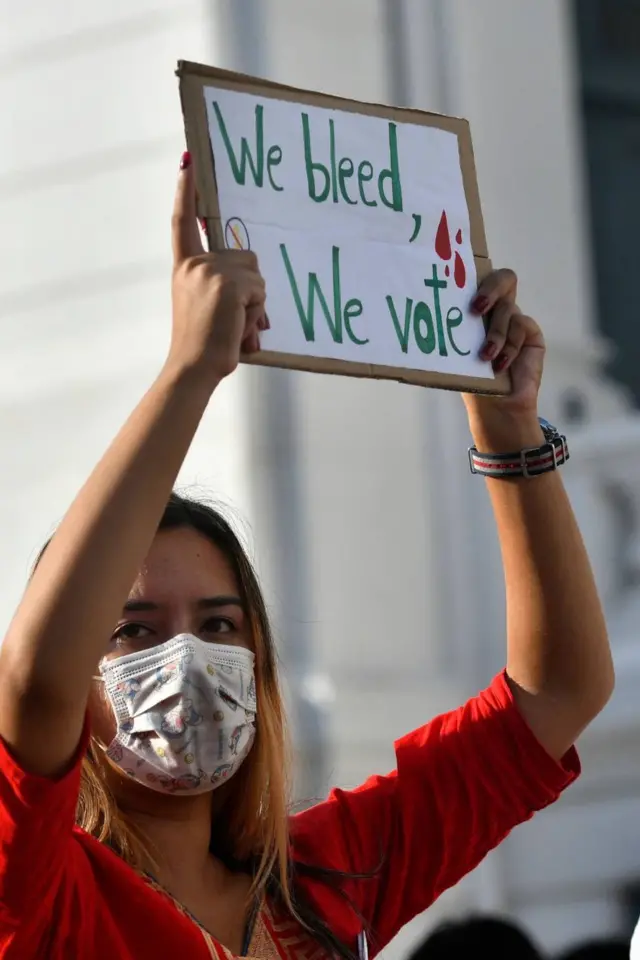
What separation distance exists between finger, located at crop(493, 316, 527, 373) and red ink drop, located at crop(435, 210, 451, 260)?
0.41ft

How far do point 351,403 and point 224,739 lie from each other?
226cm

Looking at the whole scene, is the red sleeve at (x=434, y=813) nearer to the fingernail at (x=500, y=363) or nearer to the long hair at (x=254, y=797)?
the long hair at (x=254, y=797)

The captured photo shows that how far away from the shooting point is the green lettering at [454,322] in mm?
1864

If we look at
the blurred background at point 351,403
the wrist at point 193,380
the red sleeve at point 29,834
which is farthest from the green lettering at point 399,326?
the blurred background at point 351,403

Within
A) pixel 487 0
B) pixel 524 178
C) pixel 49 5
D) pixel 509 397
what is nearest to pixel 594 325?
pixel 524 178

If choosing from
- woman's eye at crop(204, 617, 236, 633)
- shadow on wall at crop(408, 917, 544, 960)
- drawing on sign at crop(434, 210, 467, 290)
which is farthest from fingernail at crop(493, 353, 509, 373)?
shadow on wall at crop(408, 917, 544, 960)

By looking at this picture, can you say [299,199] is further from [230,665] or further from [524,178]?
[524,178]

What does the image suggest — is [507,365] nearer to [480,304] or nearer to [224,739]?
[480,304]

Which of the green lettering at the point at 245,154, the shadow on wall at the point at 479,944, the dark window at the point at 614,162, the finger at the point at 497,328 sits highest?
the dark window at the point at 614,162

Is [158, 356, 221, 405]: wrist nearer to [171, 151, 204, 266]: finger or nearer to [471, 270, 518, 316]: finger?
[171, 151, 204, 266]: finger

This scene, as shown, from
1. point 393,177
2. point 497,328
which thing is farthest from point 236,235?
point 497,328

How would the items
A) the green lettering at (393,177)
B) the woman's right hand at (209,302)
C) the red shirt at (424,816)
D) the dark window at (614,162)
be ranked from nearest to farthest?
1. the woman's right hand at (209,302)
2. the green lettering at (393,177)
3. the red shirt at (424,816)
4. the dark window at (614,162)

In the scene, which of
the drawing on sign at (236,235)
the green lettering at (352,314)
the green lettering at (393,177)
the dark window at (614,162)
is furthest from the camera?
the dark window at (614,162)

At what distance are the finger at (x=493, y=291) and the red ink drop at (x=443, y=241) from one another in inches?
2.4
